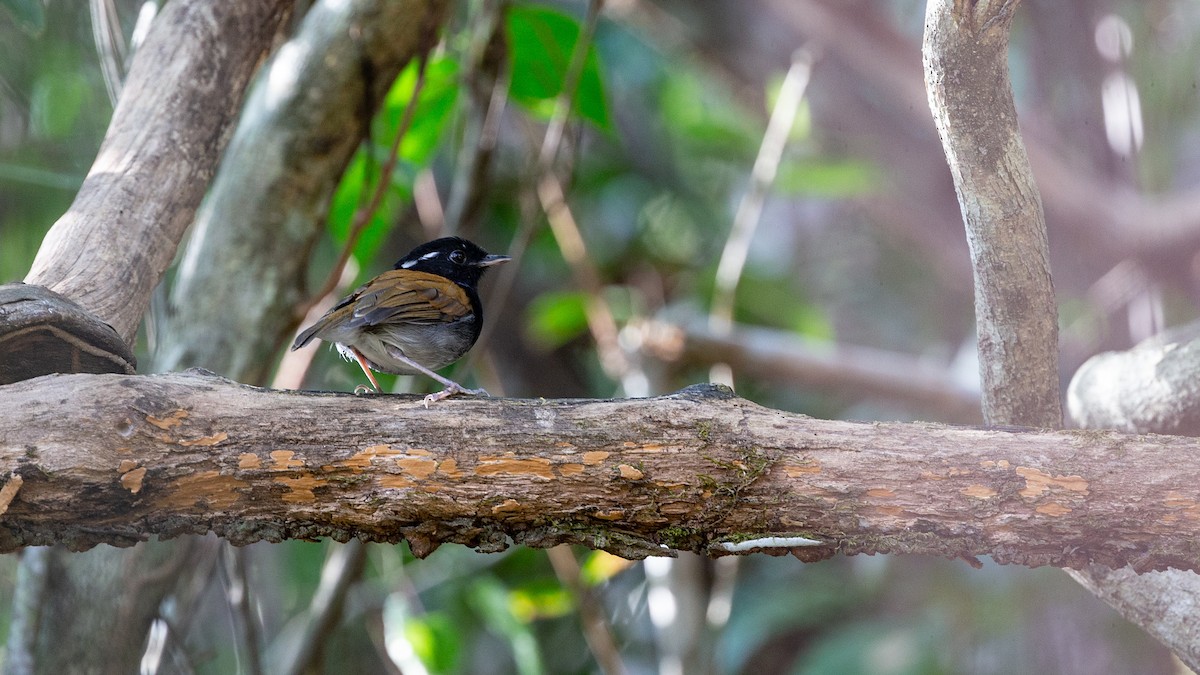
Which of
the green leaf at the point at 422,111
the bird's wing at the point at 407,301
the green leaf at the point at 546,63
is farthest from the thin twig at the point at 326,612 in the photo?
the green leaf at the point at 546,63

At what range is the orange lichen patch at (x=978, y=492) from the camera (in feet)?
7.33

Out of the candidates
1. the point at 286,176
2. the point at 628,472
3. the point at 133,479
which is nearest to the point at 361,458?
the point at 133,479

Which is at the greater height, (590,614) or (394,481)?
(394,481)

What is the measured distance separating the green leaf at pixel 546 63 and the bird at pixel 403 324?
4.90 ft

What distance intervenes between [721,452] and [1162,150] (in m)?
6.56

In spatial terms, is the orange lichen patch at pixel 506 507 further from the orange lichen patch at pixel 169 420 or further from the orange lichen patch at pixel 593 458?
the orange lichen patch at pixel 169 420

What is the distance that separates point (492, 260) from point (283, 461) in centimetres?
221

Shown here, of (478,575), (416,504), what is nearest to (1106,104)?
(478,575)

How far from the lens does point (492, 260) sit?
170 inches

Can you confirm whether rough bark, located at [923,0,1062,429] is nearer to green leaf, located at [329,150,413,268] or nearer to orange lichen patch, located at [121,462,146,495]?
orange lichen patch, located at [121,462,146,495]

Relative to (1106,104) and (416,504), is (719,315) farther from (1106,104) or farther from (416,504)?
(416,504)

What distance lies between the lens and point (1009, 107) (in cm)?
237

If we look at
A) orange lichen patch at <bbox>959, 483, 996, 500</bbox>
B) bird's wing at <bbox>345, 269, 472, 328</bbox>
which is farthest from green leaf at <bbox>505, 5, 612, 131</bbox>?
orange lichen patch at <bbox>959, 483, 996, 500</bbox>

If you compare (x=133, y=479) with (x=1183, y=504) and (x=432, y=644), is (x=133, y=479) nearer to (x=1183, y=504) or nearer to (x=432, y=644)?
(x=1183, y=504)
